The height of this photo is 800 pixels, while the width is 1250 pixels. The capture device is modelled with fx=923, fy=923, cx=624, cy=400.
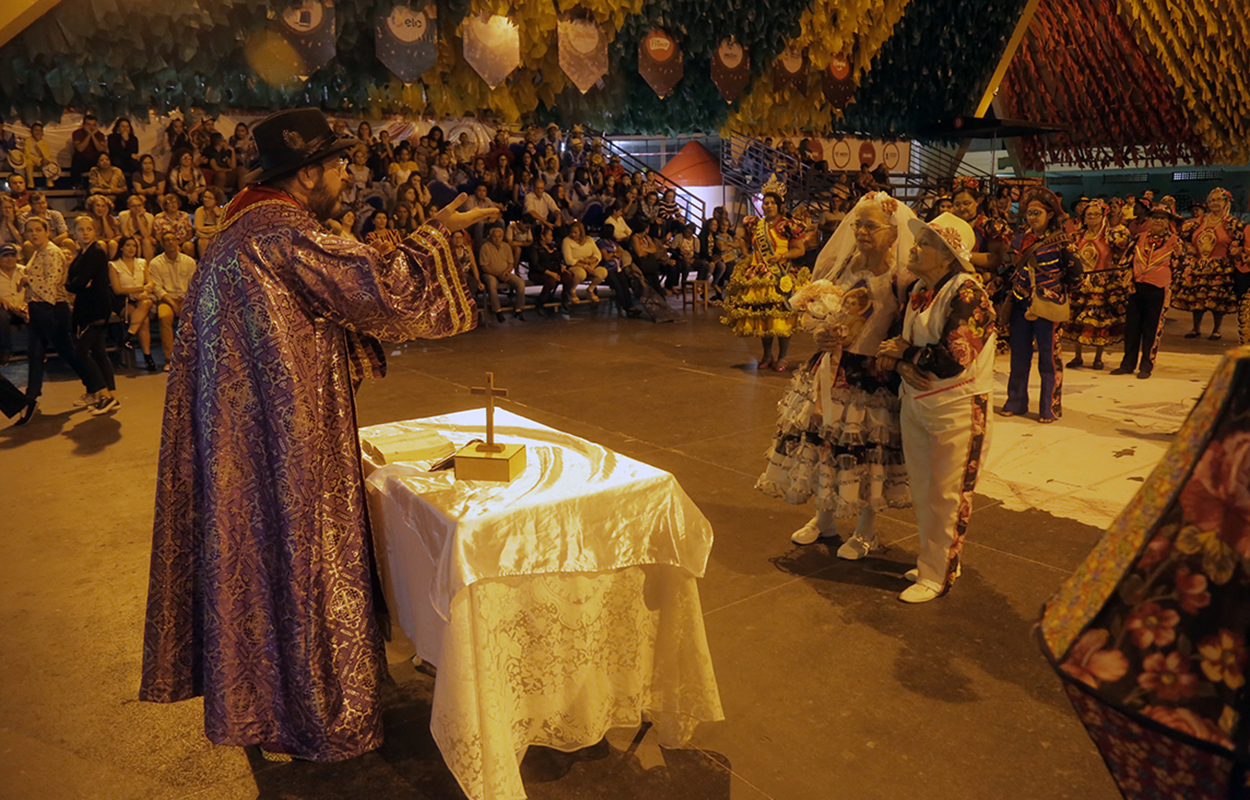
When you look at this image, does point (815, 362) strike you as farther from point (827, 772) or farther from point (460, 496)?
point (460, 496)

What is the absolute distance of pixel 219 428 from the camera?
253 centimetres

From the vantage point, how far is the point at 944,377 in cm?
364

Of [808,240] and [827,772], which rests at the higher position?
[808,240]

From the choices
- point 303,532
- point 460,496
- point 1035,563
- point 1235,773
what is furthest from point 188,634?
point 1035,563

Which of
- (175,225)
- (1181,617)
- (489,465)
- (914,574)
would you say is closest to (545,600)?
(489,465)

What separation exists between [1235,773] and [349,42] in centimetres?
1477

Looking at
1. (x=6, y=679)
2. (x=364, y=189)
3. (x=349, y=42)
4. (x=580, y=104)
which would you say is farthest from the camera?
(x=580, y=104)

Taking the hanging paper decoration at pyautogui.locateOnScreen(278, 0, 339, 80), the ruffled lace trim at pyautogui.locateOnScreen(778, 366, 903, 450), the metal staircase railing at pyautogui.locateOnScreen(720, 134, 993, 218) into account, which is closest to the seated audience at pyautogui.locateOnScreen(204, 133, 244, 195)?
the hanging paper decoration at pyautogui.locateOnScreen(278, 0, 339, 80)

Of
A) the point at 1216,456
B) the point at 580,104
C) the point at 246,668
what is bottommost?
the point at 246,668

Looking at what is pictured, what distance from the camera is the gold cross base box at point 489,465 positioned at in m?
2.59

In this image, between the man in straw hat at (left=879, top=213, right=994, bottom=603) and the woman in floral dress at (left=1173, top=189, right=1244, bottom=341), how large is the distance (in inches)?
350

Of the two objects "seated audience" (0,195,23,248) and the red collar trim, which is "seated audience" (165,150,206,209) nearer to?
"seated audience" (0,195,23,248)

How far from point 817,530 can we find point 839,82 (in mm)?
16806

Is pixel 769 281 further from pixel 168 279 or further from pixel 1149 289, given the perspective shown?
pixel 168 279
